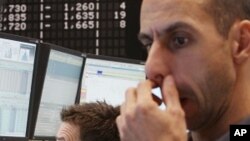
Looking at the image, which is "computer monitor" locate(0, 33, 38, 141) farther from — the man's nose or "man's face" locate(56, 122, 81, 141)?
the man's nose


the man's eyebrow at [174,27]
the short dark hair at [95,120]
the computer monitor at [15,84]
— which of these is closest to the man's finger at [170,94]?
the man's eyebrow at [174,27]

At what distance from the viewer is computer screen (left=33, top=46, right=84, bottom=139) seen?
104 inches

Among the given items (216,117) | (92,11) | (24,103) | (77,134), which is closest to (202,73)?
(216,117)

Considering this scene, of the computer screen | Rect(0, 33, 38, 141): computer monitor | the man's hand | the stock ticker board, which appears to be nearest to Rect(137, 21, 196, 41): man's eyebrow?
the man's hand

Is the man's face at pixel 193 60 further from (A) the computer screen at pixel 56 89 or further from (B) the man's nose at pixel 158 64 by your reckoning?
(A) the computer screen at pixel 56 89

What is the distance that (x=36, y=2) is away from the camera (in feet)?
11.3

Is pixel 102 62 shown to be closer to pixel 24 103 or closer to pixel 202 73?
pixel 24 103

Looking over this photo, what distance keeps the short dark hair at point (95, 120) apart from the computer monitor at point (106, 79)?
1016 mm

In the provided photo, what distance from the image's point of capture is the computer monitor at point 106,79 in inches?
118

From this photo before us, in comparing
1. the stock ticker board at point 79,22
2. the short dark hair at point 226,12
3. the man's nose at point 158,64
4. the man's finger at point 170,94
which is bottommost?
the man's finger at point 170,94

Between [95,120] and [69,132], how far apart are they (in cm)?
12

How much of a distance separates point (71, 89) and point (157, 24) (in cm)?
168

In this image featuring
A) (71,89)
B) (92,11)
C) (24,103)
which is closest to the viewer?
(24,103)

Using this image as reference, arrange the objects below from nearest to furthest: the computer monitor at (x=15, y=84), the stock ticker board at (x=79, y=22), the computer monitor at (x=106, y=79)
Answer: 1. the computer monitor at (x=15, y=84)
2. the computer monitor at (x=106, y=79)
3. the stock ticker board at (x=79, y=22)
